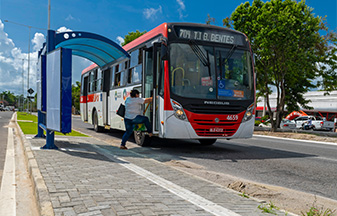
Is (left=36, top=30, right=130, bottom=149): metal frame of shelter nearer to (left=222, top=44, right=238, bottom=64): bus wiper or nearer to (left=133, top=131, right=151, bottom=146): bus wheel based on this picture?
(left=133, top=131, right=151, bottom=146): bus wheel

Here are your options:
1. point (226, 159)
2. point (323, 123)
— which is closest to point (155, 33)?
point (226, 159)

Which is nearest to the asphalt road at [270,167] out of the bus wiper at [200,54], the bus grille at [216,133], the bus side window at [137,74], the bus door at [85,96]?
the bus grille at [216,133]

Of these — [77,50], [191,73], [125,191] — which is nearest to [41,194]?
[125,191]

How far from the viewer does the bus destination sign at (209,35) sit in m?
9.68

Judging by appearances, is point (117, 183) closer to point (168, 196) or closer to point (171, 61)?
point (168, 196)

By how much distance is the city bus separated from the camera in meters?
9.27

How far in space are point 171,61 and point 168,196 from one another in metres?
5.45

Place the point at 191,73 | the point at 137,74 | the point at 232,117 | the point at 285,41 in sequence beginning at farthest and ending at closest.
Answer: the point at 285,41 < the point at 137,74 < the point at 232,117 < the point at 191,73

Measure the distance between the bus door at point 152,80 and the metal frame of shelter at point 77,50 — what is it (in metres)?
1.28

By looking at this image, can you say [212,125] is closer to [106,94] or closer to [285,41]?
[106,94]

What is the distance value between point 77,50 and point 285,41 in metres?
14.3

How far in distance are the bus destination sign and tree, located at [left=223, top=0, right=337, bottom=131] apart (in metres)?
12.9

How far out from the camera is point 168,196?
14.9ft

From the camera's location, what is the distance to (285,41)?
872 inches
